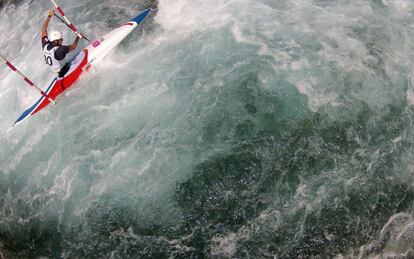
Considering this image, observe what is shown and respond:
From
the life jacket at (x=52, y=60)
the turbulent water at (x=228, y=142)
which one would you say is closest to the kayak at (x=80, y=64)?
the life jacket at (x=52, y=60)

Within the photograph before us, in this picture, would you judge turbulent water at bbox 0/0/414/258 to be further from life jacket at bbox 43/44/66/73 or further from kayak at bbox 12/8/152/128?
life jacket at bbox 43/44/66/73

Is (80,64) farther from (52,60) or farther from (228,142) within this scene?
(228,142)

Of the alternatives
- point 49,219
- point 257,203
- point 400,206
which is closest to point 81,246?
point 49,219

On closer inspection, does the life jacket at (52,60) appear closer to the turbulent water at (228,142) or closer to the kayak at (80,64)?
the kayak at (80,64)

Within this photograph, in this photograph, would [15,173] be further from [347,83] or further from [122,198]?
[347,83]

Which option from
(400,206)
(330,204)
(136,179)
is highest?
(136,179)

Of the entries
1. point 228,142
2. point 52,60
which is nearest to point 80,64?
point 52,60
